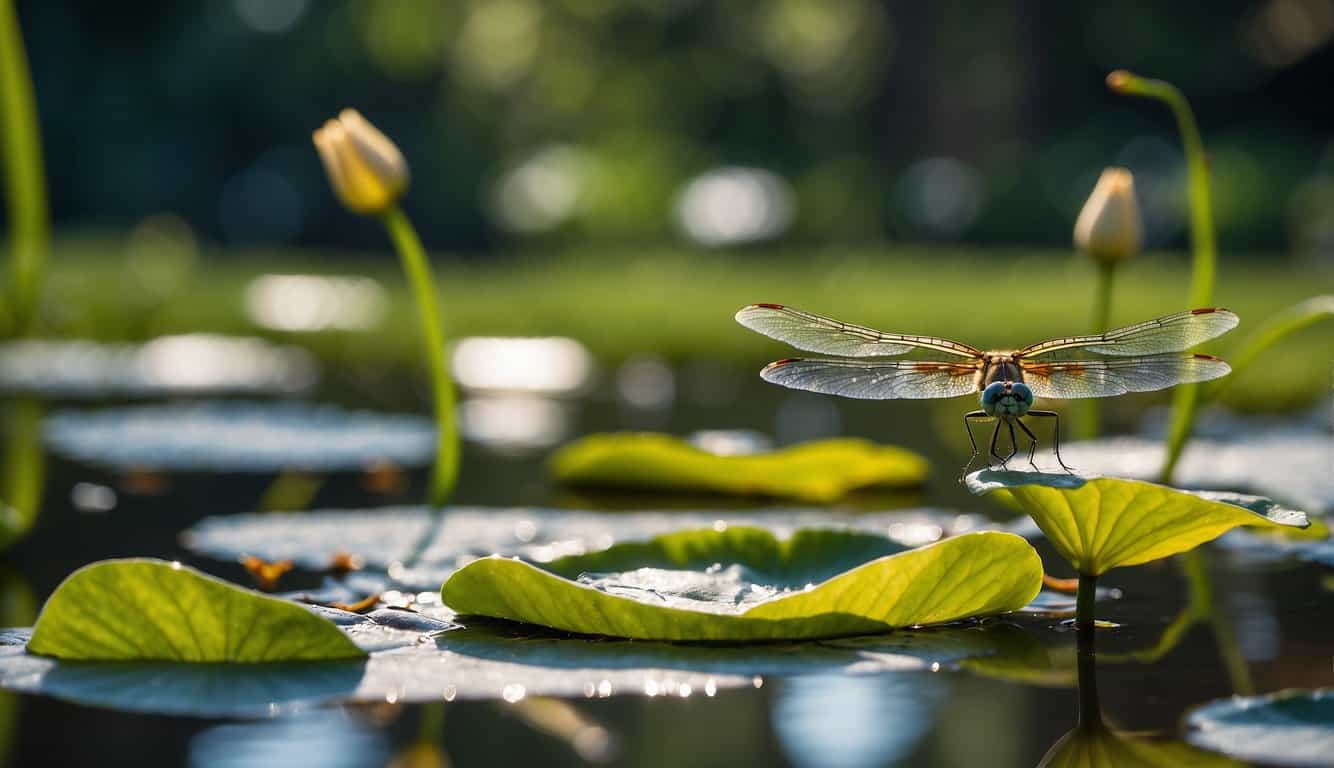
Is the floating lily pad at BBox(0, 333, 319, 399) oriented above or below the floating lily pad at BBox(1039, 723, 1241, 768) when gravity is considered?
above

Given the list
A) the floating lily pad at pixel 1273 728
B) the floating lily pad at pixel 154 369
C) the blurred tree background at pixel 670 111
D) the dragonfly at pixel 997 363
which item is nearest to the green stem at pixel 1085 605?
the dragonfly at pixel 997 363

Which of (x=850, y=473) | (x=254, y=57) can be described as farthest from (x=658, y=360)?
(x=254, y=57)

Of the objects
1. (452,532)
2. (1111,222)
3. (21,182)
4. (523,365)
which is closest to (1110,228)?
(1111,222)

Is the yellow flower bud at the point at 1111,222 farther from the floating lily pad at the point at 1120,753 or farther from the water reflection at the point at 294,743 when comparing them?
the water reflection at the point at 294,743

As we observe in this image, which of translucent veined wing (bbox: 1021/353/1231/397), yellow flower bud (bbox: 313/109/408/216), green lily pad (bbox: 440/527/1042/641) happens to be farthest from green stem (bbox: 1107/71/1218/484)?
yellow flower bud (bbox: 313/109/408/216)

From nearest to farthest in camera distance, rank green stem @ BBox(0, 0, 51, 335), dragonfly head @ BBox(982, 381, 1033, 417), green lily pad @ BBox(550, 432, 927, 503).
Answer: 1. dragonfly head @ BBox(982, 381, 1033, 417)
2. green stem @ BBox(0, 0, 51, 335)
3. green lily pad @ BBox(550, 432, 927, 503)

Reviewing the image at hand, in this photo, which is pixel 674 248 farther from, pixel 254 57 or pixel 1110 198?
pixel 1110 198

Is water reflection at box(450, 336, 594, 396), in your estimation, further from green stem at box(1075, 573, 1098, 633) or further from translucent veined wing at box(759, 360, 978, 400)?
green stem at box(1075, 573, 1098, 633)

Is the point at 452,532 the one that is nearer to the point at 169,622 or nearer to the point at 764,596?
the point at 764,596
